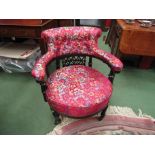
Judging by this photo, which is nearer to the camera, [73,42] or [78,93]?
[78,93]

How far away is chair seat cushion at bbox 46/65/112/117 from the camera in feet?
3.84

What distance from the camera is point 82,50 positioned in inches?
57.6

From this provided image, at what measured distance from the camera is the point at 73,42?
1426mm

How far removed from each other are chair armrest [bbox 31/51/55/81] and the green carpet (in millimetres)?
592

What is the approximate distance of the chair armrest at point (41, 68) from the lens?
44.0 inches

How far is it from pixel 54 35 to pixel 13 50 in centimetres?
104

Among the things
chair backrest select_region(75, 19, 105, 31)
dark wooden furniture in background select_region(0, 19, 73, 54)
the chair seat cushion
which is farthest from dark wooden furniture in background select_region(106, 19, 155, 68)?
chair backrest select_region(75, 19, 105, 31)

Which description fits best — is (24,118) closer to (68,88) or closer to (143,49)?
(68,88)

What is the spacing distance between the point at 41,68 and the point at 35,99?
73 cm

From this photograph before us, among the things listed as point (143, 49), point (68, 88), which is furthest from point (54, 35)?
point (143, 49)

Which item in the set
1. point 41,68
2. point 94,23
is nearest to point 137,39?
point 41,68

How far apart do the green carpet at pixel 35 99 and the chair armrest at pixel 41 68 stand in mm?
592

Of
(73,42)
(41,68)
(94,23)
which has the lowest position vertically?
(94,23)

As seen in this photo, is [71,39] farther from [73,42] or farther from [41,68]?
[41,68]
